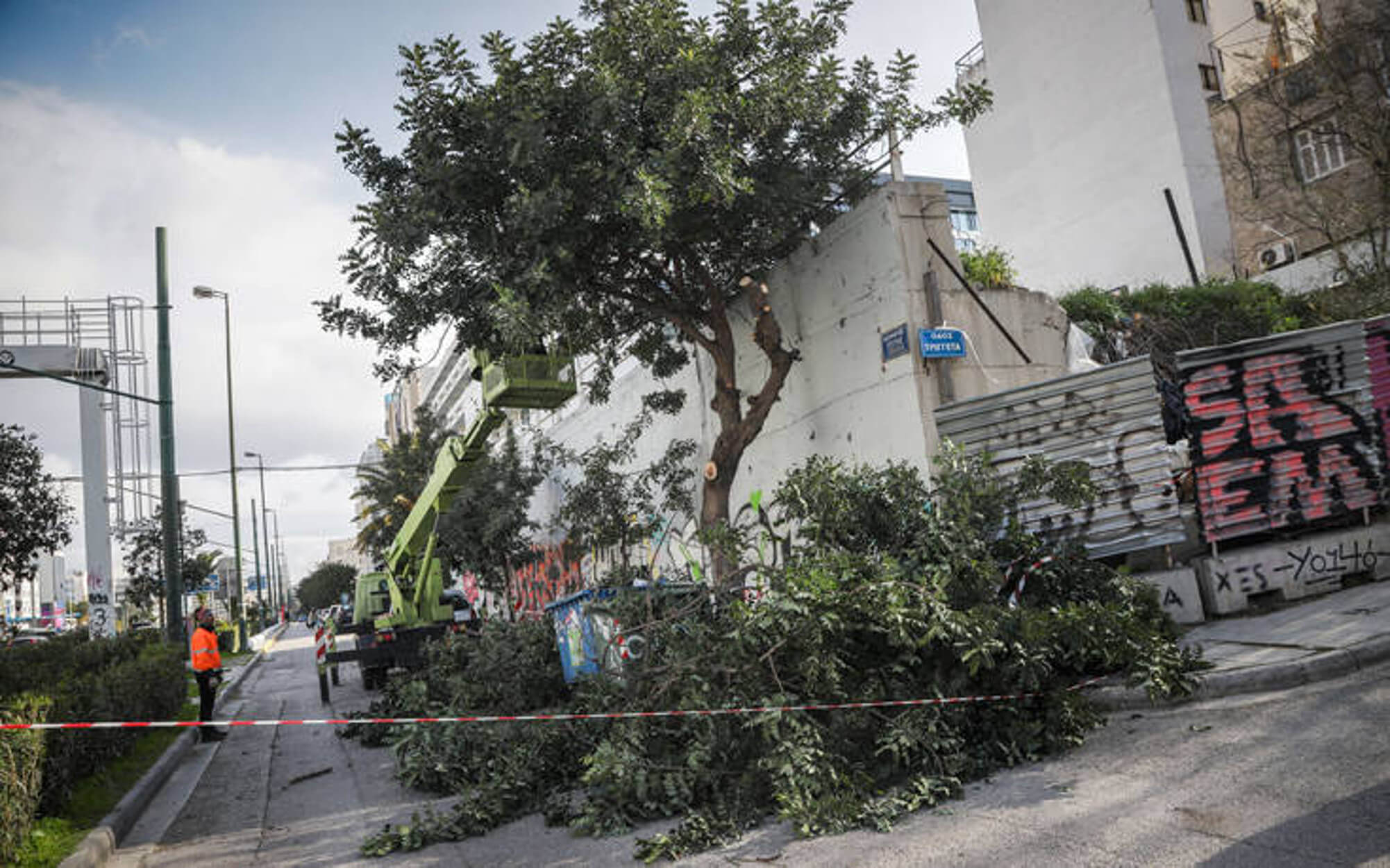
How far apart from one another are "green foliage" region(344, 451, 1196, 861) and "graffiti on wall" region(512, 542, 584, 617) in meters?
14.0

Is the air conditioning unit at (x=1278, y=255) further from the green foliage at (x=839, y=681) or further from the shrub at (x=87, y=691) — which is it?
the shrub at (x=87, y=691)

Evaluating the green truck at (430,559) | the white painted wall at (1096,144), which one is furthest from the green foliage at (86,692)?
the white painted wall at (1096,144)

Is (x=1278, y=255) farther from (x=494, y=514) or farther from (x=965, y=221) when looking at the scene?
(x=494, y=514)

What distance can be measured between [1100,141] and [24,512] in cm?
2641

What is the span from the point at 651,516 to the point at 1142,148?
17.5 metres

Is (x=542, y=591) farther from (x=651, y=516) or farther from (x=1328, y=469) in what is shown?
(x=1328, y=469)

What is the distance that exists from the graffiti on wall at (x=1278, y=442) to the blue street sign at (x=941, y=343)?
263 centimetres

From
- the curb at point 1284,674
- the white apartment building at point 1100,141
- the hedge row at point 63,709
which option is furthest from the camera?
the white apartment building at point 1100,141

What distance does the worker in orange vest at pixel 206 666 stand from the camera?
11445mm

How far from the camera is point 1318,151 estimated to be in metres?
22.3

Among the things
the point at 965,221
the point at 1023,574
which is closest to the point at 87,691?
the point at 1023,574

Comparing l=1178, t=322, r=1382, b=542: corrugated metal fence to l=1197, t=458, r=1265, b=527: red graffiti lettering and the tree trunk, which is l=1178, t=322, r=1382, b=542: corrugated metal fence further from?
the tree trunk

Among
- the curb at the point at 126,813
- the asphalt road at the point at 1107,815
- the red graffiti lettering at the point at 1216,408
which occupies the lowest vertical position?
the asphalt road at the point at 1107,815

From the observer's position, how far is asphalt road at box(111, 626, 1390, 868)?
421 cm
